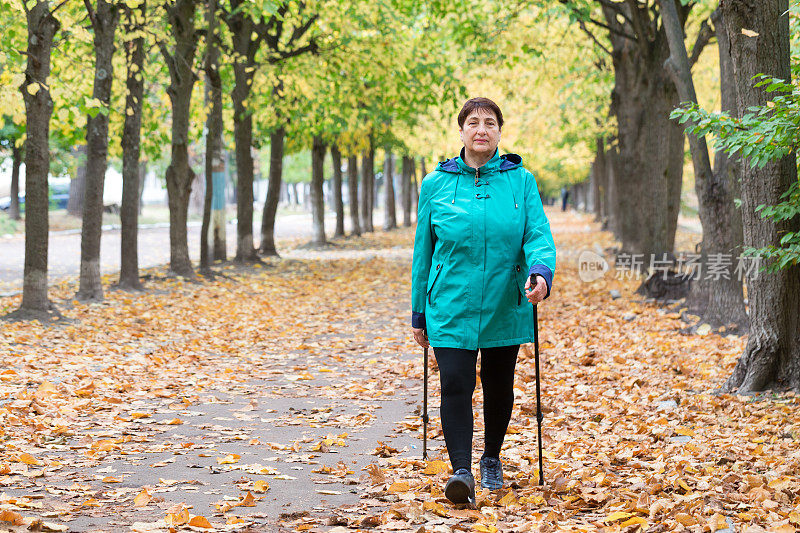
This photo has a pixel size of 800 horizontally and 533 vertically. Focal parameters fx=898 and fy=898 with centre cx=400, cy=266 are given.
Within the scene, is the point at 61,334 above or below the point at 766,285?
below

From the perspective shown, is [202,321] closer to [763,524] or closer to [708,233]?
[708,233]

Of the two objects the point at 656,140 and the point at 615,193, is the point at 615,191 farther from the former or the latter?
the point at 656,140

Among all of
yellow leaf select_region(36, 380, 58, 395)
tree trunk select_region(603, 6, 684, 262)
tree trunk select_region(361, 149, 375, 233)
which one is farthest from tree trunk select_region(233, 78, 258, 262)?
tree trunk select_region(361, 149, 375, 233)

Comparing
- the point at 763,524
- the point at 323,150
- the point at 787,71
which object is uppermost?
the point at 323,150

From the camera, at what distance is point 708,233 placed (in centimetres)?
1129

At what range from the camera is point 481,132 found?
4.82m

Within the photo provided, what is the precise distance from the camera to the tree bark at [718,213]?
1101cm

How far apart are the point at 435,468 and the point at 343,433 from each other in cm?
137

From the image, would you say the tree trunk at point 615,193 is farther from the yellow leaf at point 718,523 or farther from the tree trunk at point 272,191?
the yellow leaf at point 718,523

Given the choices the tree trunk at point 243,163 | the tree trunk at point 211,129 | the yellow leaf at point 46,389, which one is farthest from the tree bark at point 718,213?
the tree trunk at point 243,163

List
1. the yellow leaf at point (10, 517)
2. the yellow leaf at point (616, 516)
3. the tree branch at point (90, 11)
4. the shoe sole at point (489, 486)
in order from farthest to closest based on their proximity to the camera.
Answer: the tree branch at point (90, 11), the shoe sole at point (489, 486), the yellow leaf at point (616, 516), the yellow leaf at point (10, 517)

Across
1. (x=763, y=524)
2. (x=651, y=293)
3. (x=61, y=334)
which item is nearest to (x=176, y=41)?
(x=61, y=334)

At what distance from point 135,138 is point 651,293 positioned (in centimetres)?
890

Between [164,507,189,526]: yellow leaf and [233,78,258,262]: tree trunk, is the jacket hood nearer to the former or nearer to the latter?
[164,507,189,526]: yellow leaf
